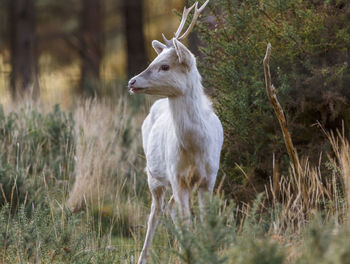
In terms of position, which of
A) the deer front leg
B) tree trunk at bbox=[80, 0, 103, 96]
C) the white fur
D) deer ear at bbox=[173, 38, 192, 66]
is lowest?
the deer front leg

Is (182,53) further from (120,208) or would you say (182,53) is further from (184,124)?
(120,208)

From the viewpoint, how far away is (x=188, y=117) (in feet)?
14.3

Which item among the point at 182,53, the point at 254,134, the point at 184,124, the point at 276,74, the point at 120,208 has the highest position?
the point at 182,53

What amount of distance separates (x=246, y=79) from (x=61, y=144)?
8.59ft

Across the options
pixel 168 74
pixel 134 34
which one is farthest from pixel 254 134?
pixel 134 34

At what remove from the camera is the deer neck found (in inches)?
171

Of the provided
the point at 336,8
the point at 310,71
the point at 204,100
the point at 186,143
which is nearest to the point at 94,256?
A: the point at 186,143

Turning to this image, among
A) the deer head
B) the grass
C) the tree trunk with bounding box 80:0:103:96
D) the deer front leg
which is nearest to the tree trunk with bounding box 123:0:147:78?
the tree trunk with bounding box 80:0:103:96

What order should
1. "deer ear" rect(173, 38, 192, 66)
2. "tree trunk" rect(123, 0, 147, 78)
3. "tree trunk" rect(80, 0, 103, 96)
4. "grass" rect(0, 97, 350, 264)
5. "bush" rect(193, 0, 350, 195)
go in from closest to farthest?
"grass" rect(0, 97, 350, 264) → "deer ear" rect(173, 38, 192, 66) → "bush" rect(193, 0, 350, 195) → "tree trunk" rect(123, 0, 147, 78) → "tree trunk" rect(80, 0, 103, 96)

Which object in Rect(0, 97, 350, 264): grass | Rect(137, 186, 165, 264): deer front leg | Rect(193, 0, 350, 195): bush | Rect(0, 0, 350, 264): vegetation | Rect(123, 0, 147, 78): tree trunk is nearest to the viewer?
Rect(0, 97, 350, 264): grass

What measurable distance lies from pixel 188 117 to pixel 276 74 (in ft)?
4.28

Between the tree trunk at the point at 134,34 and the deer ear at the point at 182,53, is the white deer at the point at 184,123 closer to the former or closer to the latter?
the deer ear at the point at 182,53

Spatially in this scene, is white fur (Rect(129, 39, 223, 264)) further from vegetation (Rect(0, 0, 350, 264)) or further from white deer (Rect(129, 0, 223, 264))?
vegetation (Rect(0, 0, 350, 264))

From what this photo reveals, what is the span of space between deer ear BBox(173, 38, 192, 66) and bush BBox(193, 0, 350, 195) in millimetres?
954
